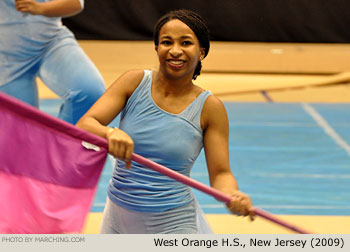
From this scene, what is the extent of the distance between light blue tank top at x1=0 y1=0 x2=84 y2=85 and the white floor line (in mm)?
3009

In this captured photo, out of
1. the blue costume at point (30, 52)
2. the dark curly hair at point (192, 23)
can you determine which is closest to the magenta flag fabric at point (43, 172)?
the dark curly hair at point (192, 23)

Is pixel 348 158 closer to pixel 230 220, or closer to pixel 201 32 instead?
pixel 230 220

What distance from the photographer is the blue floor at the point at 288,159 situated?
4.84m

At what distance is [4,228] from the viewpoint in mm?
2391

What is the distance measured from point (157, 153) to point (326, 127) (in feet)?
15.0

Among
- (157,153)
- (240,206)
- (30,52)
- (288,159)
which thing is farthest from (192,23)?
(288,159)

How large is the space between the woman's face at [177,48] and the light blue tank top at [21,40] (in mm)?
1419

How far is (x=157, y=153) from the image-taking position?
2564mm

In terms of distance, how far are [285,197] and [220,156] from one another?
2442 millimetres

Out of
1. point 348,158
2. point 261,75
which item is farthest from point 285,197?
point 261,75

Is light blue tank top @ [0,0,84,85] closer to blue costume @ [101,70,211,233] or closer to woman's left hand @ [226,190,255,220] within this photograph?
blue costume @ [101,70,211,233]

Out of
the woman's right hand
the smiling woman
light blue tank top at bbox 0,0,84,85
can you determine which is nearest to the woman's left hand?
the smiling woman

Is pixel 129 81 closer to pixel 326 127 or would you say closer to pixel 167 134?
pixel 167 134

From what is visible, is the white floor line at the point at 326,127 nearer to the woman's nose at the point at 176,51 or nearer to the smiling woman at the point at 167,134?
the smiling woman at the point at 167,134
